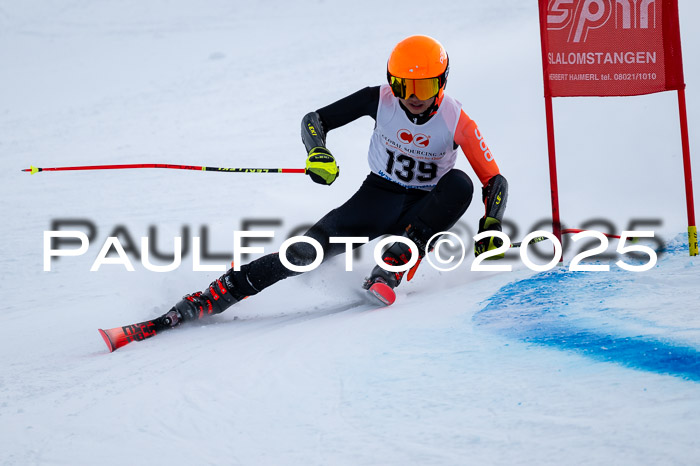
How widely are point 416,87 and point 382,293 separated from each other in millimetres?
1008

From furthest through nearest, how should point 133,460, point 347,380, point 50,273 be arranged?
1. point 50,273
2. point 347,380
3. point 133,460

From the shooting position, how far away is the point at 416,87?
11.7 ft

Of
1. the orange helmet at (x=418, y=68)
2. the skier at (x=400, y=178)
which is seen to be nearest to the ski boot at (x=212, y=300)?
the skier at (x=400, y=178)

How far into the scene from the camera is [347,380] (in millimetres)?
2543

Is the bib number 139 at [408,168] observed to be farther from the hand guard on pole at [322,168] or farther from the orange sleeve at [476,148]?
the hand guard on pole at [322,168]

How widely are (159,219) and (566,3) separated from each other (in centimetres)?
346

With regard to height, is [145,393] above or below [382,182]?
below

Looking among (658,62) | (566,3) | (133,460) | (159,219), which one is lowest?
(133,460)

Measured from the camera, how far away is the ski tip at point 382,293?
12.2 ft

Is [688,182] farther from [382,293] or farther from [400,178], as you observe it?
[382,293]

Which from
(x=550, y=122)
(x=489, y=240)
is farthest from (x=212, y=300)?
(x=550, y=122)

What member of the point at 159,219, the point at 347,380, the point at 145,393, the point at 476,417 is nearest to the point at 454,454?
the point at 476,417

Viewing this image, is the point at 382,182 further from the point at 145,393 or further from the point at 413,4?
the point at 413,4

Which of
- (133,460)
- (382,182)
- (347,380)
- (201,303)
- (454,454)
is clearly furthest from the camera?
(382,182)
